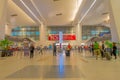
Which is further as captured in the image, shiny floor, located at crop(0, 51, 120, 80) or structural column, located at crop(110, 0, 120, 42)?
structural column, located at crop(110, 0, 120, 42)

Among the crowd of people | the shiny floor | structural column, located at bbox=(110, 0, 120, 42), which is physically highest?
structural column, located at bbox=(110, 0, 120, 42)

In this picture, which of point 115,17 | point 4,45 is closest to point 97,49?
point 115,17

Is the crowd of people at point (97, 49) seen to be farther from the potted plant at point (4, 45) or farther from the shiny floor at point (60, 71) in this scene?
the shiny floor at point (60, 71)

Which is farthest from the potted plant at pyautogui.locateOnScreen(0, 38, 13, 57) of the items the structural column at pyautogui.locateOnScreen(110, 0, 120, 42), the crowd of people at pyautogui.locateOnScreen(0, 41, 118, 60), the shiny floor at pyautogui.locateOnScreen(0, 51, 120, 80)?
the structural column at pyautogui.locateOnScreen(110, 0, 120, 42)

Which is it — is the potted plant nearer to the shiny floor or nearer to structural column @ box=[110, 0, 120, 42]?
the shiny floor

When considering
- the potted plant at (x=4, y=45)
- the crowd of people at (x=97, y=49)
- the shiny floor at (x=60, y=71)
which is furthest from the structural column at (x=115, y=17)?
the potted plant at (x=4, y=45)

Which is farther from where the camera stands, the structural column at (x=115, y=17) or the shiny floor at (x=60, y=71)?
the structural column at (x=115, y=17)

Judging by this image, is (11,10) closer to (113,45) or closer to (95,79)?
(113,45)

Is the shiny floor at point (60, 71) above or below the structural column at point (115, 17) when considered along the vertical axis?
below

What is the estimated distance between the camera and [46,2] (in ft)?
101

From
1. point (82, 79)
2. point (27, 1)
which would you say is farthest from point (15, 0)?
point (82, 79)

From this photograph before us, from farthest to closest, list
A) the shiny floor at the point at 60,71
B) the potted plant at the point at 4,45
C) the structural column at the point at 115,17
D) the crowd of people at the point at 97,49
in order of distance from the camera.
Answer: the potted plant at the point at 4,45 < the structural column at the point at 115,17 < the crowd of people at the point at 97,49 < the shiny floor at the point at 60,71

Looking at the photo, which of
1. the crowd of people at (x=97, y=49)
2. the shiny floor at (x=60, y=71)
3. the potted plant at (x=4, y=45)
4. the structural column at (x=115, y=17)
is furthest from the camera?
the potted plant at (x=4, y=45)

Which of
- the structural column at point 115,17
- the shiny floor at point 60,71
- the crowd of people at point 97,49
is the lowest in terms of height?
the shiny floor at point 60,71
